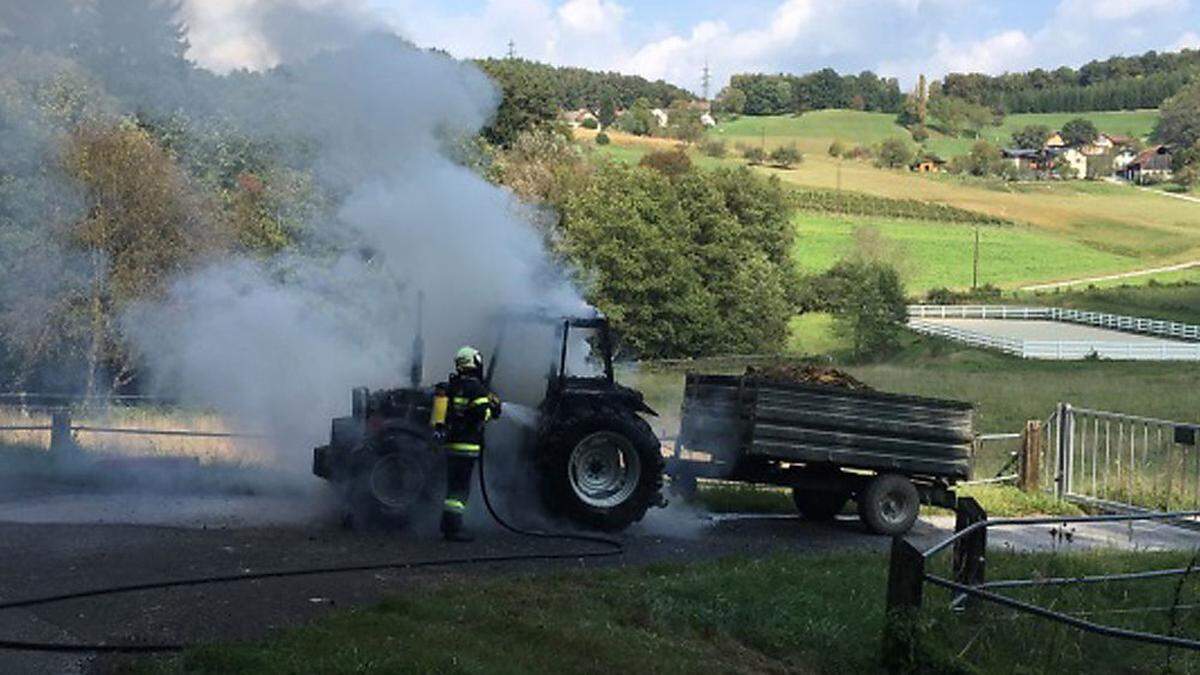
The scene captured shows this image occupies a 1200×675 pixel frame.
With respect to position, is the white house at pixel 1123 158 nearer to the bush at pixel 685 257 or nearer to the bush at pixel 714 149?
the bush at pixel 714 149

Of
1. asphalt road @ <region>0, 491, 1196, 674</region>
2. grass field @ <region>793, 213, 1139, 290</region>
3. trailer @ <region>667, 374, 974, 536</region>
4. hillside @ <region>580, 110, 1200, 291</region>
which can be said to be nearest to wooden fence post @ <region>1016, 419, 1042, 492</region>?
asphalt road @ <region>0, 491, 1196, 674</region>

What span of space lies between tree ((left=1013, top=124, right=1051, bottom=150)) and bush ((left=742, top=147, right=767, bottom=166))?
207 feet

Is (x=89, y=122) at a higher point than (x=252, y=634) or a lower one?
Result: higher

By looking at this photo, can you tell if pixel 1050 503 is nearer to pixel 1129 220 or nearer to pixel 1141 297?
pixel 1141 297

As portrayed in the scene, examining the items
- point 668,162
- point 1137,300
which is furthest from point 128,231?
point 1137,300

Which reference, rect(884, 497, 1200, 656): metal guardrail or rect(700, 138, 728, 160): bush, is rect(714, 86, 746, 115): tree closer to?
rect(700, 138, 728, 160): bush

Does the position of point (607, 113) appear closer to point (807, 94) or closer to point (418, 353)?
point (807, 94)

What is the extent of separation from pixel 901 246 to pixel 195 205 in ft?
233

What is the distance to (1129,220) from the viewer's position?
120m

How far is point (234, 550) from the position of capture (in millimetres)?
11898

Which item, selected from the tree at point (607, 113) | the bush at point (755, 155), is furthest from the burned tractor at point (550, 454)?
the tree at point (607, 113)

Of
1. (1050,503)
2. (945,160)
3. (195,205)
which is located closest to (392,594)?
(1050,503)

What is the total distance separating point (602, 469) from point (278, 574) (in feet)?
15.5

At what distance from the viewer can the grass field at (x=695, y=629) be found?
799 centimetres
